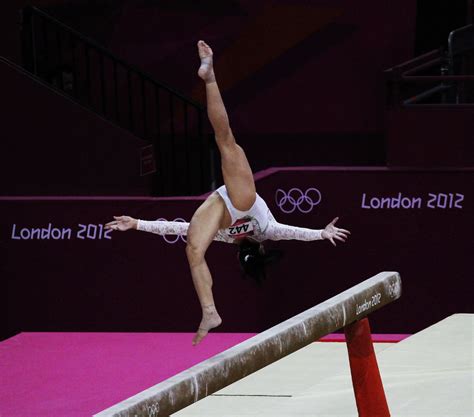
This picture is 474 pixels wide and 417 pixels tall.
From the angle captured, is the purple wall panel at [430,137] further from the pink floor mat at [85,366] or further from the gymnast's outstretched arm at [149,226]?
the gymnast's outstretched arm at [149,226]

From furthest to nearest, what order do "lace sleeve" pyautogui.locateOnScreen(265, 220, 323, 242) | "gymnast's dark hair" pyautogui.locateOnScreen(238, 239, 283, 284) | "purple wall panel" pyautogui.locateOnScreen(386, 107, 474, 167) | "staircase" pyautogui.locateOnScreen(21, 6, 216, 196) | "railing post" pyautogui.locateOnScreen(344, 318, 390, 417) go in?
1. "staircase" pyautogui.locateOnScreen(21, 6, 216, 196)
2. "purple wall panel" pyautogui.locateOnScreen(386, 107, 474, 167)
3. "railing post" pyautogui.locateOnScreen(344, 318, 390, 417)
4. "lace sleeve" pyautogui.locateOnScreen(265, 220, 323, 242)
5. "gymnast's dark hair" pyautogui.locateOnScreen(238, 239, 283, 284)

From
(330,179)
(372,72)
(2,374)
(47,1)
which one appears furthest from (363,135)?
(2,374)

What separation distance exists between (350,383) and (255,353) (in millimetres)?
2582

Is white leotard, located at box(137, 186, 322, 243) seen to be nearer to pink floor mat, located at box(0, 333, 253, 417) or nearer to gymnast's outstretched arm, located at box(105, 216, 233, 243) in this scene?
gymnast's outstretched arm, located at box(105, 216, 233, 243)

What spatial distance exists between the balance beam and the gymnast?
0.21 meters

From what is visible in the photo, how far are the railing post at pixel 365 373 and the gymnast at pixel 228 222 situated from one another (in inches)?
42.7

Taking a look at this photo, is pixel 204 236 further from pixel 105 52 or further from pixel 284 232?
pixel 105 52

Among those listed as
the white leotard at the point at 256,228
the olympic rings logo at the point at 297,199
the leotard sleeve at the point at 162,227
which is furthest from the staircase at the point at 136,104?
the white leotard at the point at 256,228

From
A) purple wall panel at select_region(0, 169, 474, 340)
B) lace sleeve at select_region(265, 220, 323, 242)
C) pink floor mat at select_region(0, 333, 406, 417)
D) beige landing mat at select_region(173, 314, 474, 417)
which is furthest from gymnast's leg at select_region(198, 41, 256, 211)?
purple wall panel at select_region(0, 169, 474, 340)

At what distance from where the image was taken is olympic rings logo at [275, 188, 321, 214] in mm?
10266

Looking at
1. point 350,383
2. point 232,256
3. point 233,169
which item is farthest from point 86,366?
point 233,169

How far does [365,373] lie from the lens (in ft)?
22.4

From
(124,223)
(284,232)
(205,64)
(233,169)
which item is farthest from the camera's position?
(124,223)

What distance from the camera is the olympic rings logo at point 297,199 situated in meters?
10.3
